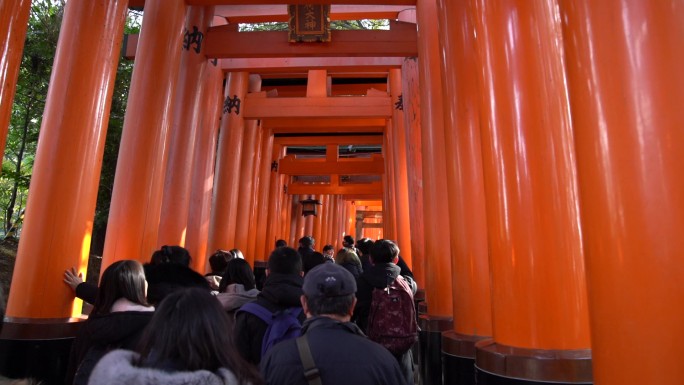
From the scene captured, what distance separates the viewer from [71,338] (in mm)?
3732

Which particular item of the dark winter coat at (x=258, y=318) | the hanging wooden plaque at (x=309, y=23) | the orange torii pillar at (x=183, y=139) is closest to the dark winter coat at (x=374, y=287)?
the dark winter coat at (x=258, y=318)

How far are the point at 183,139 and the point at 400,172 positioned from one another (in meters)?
4.63

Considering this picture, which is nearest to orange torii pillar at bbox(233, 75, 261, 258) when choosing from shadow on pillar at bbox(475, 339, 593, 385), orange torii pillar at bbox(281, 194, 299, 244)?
orange torii pillar at bbox(281, 194, 299, 244)

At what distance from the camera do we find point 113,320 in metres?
2.20

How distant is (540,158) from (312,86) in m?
9.22

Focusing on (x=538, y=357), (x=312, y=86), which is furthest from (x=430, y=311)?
(x=312, y=86)

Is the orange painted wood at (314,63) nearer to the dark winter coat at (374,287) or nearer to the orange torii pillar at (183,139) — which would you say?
the orange torii pillar at (183,139)

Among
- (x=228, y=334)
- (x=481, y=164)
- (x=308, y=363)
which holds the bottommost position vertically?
(x=308, y=363)

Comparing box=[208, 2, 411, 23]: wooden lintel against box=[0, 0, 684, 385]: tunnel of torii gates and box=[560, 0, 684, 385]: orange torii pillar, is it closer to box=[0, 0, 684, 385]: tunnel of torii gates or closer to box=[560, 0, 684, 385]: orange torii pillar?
box=[0, 0, 684, 385]: tunnel of torii gates

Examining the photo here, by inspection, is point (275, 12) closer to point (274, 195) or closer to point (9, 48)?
point (9, 48)

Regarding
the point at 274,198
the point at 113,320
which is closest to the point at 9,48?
the point at 113,320

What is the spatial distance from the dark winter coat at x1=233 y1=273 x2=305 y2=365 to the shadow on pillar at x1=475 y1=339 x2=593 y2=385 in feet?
3.42

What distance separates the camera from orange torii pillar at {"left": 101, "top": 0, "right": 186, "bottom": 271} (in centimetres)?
514

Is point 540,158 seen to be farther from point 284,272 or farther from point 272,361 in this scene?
point 272,361
